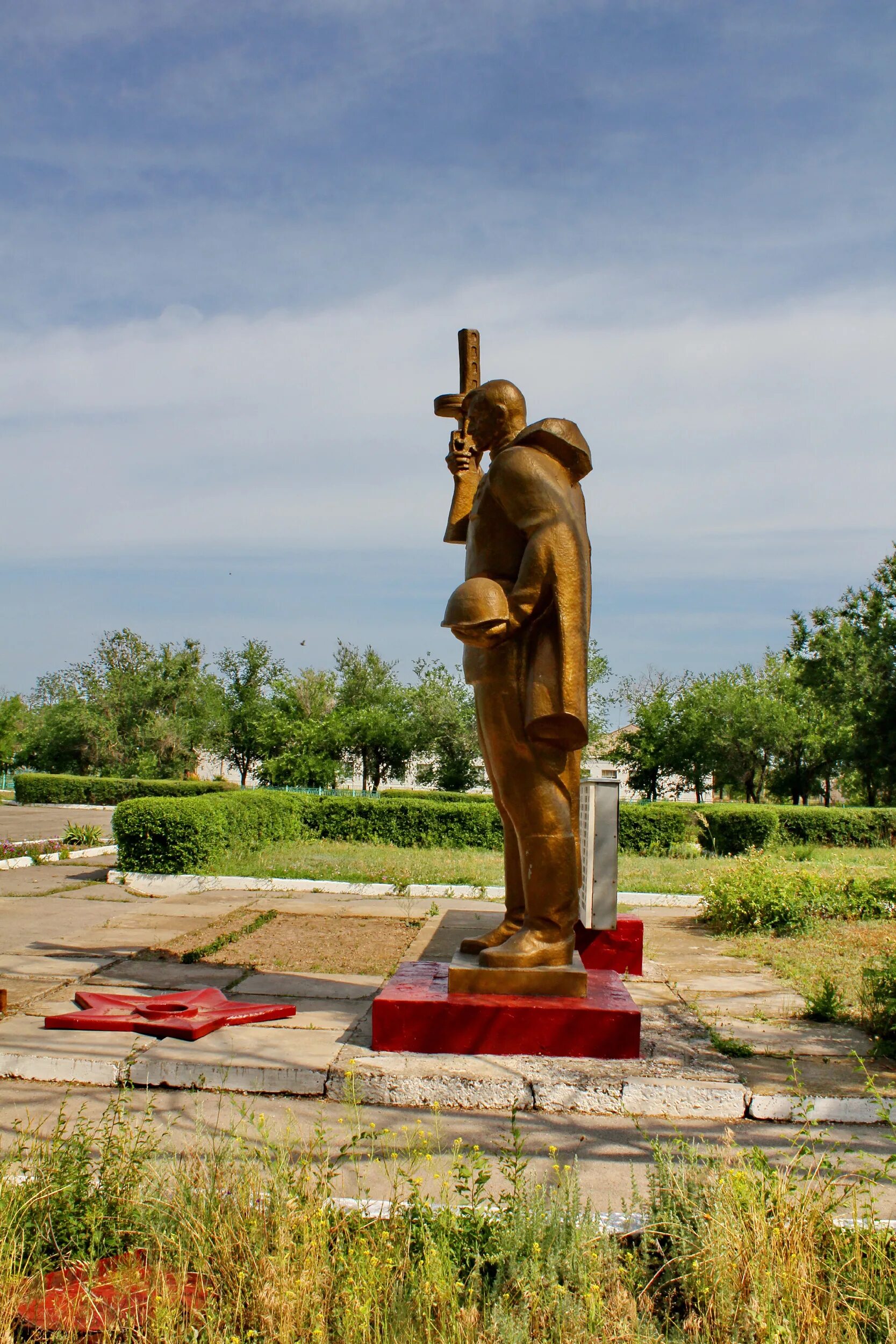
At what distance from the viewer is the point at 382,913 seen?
8.60m

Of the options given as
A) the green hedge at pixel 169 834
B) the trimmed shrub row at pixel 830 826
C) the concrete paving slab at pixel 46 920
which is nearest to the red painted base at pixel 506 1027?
the concrete paving slab at pixel 46 920

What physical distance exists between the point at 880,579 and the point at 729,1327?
3843 centimetres

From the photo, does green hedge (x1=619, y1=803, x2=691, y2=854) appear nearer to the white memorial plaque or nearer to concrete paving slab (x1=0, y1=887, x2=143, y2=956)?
concrete paving slab (x1=0, y1=887, x2=143, y2=956)

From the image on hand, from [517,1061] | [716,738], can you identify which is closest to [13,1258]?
[517,1061]

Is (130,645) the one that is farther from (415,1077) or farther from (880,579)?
(415,1077)

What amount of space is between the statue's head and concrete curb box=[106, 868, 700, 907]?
246 inches

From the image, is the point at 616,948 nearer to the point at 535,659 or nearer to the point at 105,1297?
the point at 535,659

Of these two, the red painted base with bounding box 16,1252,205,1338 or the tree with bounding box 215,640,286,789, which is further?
the tree with bounding box 215,640,286,789

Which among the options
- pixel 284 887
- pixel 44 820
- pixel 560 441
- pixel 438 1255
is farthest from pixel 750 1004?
pixel 44 820

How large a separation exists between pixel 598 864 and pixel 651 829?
460 inches

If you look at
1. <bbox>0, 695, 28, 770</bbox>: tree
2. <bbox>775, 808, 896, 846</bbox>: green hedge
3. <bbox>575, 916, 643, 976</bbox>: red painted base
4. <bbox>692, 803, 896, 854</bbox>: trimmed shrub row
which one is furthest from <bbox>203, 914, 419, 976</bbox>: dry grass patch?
<bbox>0, 695, 28, 770</bbox>: tree

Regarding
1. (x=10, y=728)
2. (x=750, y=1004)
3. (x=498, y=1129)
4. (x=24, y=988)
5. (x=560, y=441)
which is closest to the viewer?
(x=498, y=1129)

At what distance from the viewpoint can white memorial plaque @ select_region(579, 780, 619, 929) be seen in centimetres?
565

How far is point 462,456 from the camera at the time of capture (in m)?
4.91
